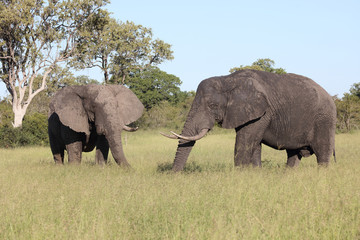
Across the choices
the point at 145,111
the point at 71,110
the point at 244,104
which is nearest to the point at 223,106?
the point at 244,104

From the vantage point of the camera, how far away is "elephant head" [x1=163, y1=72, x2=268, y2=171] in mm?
8172

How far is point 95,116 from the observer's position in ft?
32.7

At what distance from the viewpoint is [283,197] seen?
620cm

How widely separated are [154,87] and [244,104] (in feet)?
174

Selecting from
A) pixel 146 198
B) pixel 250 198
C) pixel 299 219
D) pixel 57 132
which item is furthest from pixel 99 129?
pixel 299 219

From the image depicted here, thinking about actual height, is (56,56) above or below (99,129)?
above

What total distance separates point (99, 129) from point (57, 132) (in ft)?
6.87

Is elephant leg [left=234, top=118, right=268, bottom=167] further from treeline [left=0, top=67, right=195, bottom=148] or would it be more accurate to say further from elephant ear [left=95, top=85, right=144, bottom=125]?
treeline [left=0, top=67, right=195, bottom=148]

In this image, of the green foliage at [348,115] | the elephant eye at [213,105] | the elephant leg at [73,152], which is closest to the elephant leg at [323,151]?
the elephant eye at [213,105]

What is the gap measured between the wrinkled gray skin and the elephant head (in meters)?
2.07

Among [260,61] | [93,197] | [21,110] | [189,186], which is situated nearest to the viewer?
[93,197]

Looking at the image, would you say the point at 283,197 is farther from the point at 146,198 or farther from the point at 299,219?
the point at 146,198

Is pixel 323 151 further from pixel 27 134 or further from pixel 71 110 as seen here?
pixel 27 134

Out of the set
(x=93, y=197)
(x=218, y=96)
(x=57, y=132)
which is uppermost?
(x=218, y=96)
